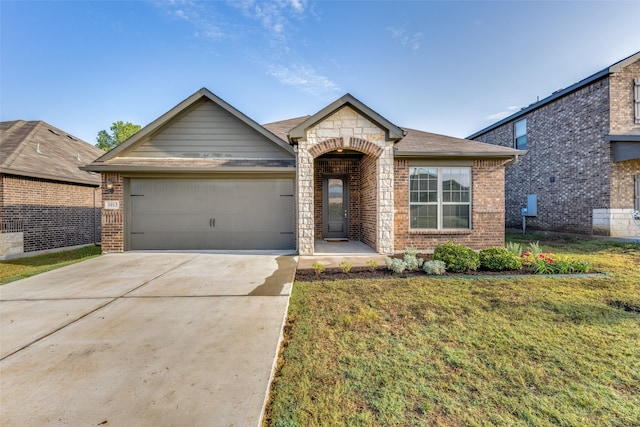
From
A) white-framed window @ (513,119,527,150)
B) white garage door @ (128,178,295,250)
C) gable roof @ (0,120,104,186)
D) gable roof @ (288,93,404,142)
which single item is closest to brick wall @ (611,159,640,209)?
white-framed window @ (513,119,527,150)

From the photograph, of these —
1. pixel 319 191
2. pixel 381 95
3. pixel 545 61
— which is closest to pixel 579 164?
pixel 545 61

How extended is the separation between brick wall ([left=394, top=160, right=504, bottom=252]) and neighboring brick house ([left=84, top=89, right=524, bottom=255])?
0.10 feet

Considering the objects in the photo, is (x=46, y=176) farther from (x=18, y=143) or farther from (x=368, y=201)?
(x=368, y=201)

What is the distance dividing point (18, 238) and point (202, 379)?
36.1 ft

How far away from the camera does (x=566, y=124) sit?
39.0 feet

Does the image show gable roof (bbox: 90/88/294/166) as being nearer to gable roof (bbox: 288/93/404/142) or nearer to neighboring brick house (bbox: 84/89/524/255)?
neighboring brick house (bbox: 84/89/524/255)

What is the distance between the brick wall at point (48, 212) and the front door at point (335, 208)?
9.85 m

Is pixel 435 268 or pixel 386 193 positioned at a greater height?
pixel 386 193

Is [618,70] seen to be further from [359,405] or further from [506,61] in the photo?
[359,405]

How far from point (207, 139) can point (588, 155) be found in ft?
49.0

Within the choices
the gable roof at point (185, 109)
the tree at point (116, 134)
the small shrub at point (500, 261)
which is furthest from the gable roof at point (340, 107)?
the tree at point (116, 134)

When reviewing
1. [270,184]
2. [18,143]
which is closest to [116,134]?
[18,143]

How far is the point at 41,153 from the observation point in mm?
10266

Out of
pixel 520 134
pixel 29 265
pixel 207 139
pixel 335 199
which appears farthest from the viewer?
pixel 520 134
